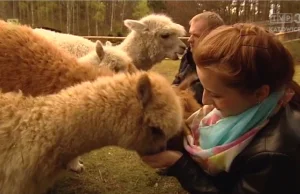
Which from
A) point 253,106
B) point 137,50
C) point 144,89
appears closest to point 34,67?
point 144,89

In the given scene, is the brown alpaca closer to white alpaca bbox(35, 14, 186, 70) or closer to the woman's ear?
the woman's ear

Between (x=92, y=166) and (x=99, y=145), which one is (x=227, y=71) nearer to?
(x=99, y=145)

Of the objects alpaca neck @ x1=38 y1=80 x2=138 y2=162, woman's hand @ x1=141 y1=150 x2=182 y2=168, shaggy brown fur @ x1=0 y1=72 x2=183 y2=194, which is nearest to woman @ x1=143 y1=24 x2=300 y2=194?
woman's hand @ x1=141 y1=150 x2=182 y2=168

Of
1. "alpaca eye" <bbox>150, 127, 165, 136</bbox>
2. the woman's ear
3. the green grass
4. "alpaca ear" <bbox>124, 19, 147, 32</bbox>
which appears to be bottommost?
the green grass

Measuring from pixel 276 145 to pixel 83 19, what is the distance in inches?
642

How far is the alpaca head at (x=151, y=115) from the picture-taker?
236 centimetres

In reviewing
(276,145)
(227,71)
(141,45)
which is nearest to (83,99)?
(227,71)

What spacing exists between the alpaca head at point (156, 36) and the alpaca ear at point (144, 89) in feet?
11.5

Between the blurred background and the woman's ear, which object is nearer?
the woman's ear

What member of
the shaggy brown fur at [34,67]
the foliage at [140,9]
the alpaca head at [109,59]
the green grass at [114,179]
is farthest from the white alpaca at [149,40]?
the foliage at [140,9]

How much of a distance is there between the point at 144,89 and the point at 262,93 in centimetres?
70

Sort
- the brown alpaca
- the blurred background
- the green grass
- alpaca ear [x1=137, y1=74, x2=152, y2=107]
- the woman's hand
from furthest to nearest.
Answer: the blurred background < the green grass < the brown alpaca < the woman's hand < alpaca ear [x1=137, y1=74, x2=152, y2=107]

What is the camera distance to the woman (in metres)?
1.85

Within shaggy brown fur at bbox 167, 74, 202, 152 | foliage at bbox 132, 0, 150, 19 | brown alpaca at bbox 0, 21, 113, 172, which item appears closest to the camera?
shaggy brown fur at bbox 167, 74, 202, 152
